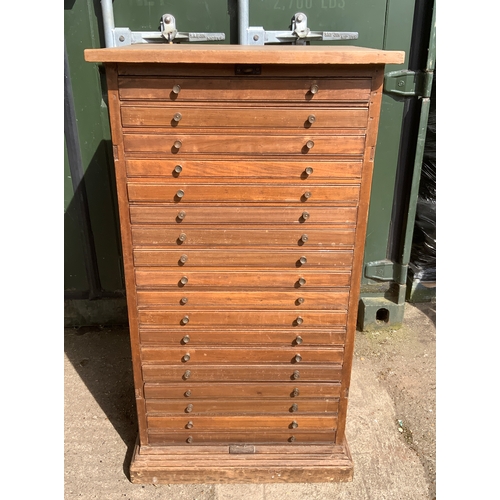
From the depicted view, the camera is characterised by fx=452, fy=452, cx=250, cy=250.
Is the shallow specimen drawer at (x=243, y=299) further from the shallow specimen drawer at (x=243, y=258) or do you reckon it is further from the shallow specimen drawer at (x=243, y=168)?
the shallow specimen drawer at (x=243, y=168)

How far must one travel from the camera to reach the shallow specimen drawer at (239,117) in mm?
1902

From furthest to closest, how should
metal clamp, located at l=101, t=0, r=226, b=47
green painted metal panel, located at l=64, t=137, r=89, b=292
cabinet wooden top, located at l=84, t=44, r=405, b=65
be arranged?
green painted metal panel, located at l=64, t=137, r=89, b=292
metal clamp, located at l=101, t=0, r=226, b=47
cabinet wooden top, located at l=84, t=44, r=405, b=65

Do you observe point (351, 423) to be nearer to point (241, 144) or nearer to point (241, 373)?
point (241, 373)

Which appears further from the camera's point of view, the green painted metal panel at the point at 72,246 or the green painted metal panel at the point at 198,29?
the green painted metal panel at the point at 72,246

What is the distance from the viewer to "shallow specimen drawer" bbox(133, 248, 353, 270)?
2131 mm

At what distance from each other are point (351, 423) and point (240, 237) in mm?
1557

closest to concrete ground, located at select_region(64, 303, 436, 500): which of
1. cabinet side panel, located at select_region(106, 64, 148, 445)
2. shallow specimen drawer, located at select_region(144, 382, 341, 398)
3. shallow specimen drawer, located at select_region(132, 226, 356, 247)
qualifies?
cabinet side panel, located at select_region(106, 64, 148, 445)

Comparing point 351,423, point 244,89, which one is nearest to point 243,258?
point 244,89

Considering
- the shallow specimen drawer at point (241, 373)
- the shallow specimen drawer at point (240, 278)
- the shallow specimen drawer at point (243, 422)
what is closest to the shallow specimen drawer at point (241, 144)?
the shallow specimen drawer at point (240, 278)

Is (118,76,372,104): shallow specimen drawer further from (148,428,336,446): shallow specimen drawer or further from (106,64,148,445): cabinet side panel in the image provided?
(148,428,336,446): shallow specimen drawer

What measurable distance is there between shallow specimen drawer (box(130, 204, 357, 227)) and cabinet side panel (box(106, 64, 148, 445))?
0.19ft

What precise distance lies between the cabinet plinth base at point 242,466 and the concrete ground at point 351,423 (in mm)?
41

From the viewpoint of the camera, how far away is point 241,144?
1956mm

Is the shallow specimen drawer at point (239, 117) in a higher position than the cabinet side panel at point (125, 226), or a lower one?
higher
